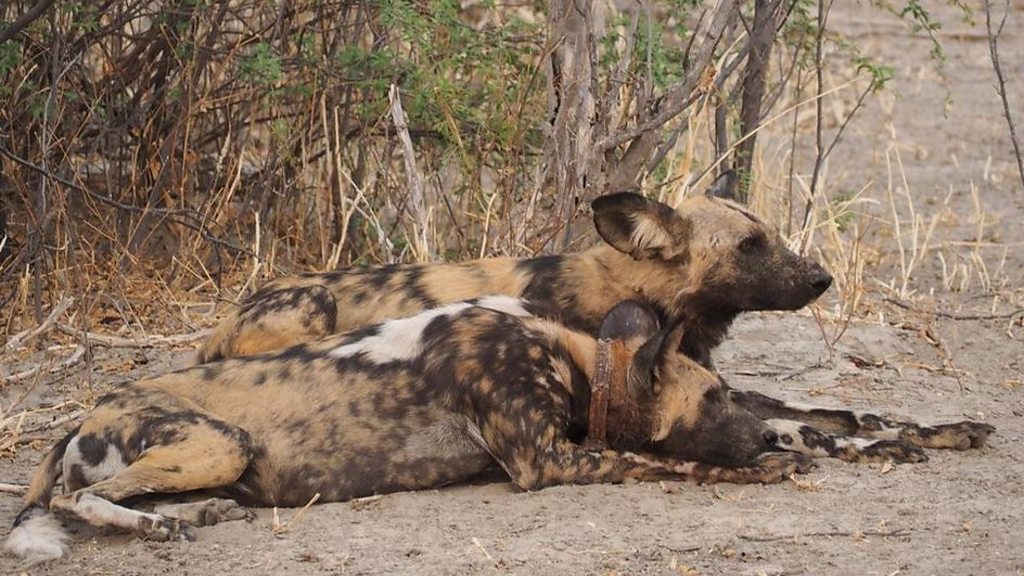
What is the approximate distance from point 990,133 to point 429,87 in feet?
17.0

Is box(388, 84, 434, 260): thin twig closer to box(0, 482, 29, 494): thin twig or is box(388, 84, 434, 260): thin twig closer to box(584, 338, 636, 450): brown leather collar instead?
box(584, 338, 636, 450): brown leather collar

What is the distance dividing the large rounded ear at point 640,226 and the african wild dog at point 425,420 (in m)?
0.43

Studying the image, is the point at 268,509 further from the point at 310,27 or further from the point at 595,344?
the point at 310,27

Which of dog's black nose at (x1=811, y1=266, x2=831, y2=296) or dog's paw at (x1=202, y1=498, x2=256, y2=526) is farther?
dog's black nose at (x1=811, y1=266, x2=831, y2=296)

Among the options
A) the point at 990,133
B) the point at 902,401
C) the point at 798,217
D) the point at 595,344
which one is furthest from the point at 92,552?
the point at 990,133

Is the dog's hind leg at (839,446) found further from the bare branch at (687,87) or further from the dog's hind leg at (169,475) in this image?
the dog's hind leg at (169,475)

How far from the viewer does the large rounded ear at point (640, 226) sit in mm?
4898

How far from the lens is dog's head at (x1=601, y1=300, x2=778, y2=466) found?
4469 mm

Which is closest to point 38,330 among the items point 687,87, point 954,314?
point 687,87

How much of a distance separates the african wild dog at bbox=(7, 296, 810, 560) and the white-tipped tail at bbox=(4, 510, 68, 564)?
121mm

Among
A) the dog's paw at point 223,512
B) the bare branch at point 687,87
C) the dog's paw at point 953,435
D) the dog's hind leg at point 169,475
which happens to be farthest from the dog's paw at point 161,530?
the bare branch at point 687,87

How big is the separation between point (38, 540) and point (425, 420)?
3.48 ft

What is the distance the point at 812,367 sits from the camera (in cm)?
586

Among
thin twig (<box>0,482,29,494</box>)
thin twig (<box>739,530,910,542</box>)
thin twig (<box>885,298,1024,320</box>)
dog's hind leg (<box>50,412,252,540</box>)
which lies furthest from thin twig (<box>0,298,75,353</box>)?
thin twig (<box>885,298,1024,320</box>)
